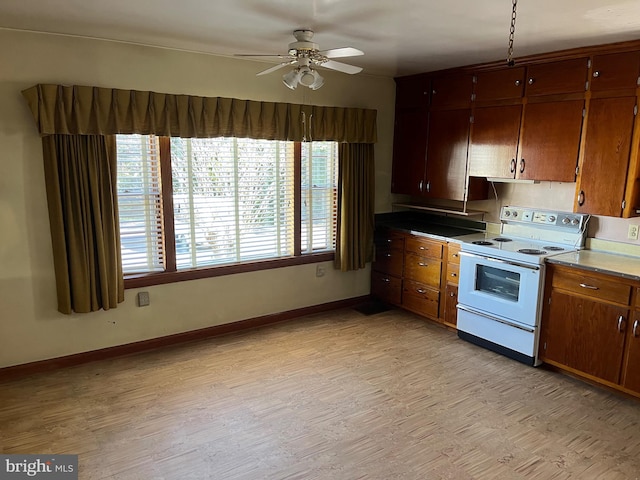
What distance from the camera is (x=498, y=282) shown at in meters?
3.88

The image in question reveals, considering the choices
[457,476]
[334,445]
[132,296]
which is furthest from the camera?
[132,296]

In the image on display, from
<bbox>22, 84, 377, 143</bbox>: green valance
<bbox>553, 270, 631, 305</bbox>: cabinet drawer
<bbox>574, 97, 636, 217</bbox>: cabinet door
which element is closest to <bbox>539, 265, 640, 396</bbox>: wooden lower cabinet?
<bbox>553, 270, 631, 305</bbox>: cabinet drawer

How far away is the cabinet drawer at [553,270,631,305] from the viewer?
10.2 ft

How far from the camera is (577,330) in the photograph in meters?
3.39

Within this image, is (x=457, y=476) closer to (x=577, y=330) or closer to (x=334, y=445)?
(x=334, y=445)

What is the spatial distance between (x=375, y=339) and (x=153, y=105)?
8.89 ft

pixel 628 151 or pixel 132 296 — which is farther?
pixel 132 296

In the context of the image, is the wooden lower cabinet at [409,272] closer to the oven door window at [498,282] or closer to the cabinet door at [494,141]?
the oven door window at [498,282]

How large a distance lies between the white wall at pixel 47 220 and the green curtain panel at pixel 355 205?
619mm

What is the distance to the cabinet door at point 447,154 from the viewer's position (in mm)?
4367

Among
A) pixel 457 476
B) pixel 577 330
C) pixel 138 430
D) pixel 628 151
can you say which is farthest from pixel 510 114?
pixel 138 430

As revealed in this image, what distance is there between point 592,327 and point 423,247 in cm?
164

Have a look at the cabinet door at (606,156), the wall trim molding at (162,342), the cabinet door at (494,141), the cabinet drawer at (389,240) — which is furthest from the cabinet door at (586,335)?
the wall trim molding at (162,342)

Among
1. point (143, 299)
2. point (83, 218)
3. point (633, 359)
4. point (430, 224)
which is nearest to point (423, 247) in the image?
point (430, 224)
